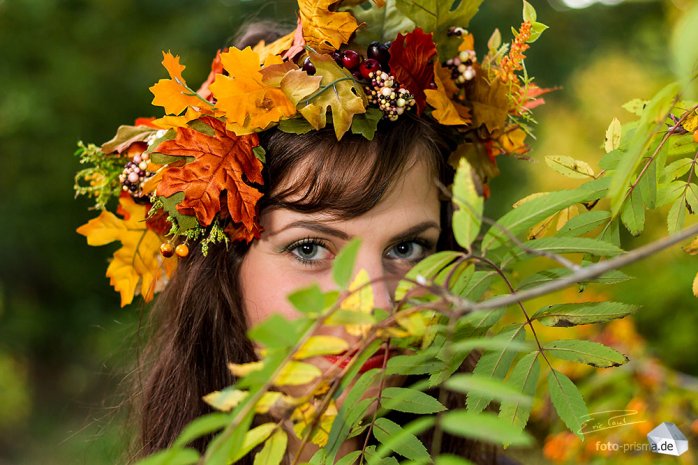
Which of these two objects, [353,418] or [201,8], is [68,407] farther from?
[353,418]

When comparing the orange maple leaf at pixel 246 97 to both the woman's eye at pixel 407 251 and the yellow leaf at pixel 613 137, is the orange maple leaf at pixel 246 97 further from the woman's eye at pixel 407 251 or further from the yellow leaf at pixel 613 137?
the yellow leaf at pixel 613 137

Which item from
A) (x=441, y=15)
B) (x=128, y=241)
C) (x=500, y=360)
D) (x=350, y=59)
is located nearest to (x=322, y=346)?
(x=500, y=360)

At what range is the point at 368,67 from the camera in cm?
153

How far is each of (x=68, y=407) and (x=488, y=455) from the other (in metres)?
6.05

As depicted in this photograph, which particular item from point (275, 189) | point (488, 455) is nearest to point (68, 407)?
point (488, 455)

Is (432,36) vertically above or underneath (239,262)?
above

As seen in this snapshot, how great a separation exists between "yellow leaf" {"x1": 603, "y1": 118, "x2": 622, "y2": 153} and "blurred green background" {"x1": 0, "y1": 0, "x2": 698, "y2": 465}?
181 inches

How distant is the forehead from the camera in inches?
58.8

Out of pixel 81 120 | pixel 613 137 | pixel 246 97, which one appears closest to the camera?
pixel 613 137

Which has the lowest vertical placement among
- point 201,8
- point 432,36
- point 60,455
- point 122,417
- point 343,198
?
point 60,455

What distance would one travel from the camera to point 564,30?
7.54 meters

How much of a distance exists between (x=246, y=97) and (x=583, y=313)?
2.52ft

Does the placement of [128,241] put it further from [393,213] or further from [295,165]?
[393,213]

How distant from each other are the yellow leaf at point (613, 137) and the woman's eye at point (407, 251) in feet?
2.00
